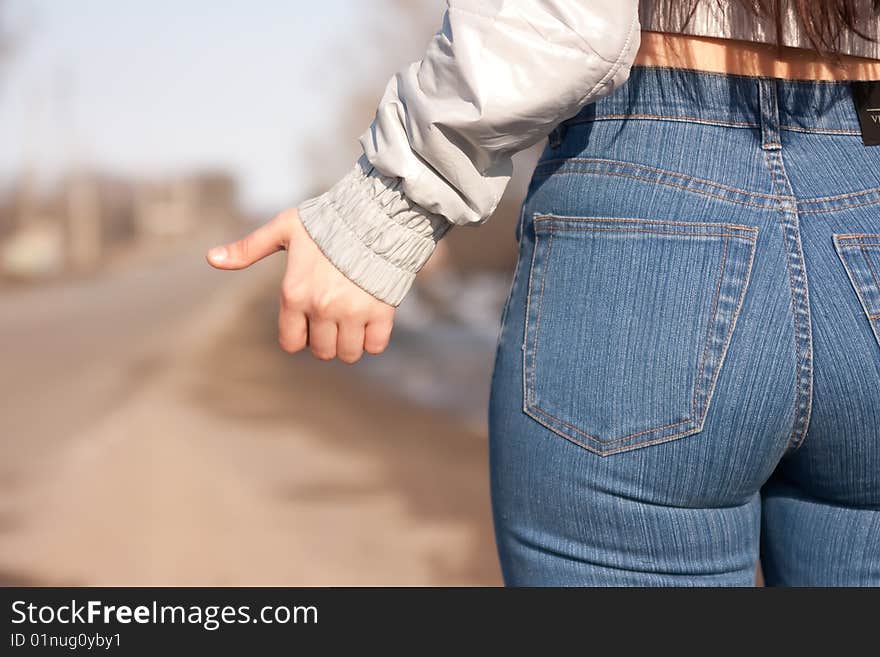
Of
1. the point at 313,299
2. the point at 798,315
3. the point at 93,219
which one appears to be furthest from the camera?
the point at 93,219

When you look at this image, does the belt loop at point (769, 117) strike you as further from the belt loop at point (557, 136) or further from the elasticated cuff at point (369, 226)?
the elasticated cuff at point (369, 226)

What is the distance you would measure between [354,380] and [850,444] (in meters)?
4.50

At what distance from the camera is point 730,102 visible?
808mm

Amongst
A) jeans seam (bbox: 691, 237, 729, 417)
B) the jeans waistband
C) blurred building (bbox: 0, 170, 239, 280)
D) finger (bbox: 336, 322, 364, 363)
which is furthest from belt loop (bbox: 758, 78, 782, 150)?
blurred building (bbox: 0, 170, 239, 280)

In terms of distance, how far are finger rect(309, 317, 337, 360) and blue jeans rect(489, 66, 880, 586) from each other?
17 centimetres

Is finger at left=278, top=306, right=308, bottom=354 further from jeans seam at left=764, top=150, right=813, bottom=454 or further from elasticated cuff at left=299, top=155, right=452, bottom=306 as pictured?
jeans seam at left=764, top=150, right=813, bottom=454

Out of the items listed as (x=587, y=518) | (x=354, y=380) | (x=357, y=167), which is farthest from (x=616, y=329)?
(x=354, y=380)

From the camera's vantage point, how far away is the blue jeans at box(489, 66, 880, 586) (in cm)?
76

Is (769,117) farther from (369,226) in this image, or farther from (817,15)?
(369,226)

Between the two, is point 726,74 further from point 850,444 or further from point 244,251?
point 244,251

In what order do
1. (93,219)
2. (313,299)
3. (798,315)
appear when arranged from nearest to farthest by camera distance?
1. (798,315)
2. (313,299)
3. (93,219)

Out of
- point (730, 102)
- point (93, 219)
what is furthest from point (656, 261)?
point (93, 219)

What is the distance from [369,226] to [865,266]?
1.39 feet

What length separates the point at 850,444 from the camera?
769 mm
